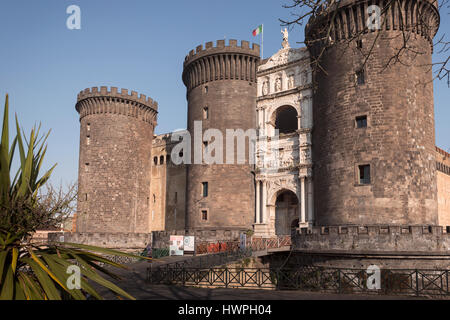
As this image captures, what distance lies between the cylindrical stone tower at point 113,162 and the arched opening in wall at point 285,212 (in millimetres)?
12874

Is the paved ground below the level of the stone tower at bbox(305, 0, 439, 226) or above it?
below

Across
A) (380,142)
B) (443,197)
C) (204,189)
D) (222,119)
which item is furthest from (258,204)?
(443,197)

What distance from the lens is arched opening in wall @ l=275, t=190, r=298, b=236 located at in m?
30.3

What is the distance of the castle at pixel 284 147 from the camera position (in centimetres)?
2323

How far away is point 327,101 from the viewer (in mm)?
25578

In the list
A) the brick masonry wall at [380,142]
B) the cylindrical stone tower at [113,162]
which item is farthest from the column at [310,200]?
the cylindrical stone tower at [113,162]

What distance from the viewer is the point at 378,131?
23.4m

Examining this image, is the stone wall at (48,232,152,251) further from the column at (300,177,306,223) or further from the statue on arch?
the statue on arch

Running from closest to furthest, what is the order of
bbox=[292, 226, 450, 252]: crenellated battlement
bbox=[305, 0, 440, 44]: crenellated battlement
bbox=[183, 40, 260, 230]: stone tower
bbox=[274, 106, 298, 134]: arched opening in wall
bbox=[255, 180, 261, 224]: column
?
bbox=[292, 226, 450, 252]: crenellated battlement, bbox=[305, 0, 440, 44]: crenellated battlement, bbox=[255, 180, 261, 224]: column, bbox=[183, 40, 260, 230]: stone tower, bbox=[274, 106, 298, 134]: arched opening in wall

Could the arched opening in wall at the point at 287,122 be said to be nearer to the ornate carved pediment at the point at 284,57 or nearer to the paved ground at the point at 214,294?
the ornate carved pediment at the point at 284,57

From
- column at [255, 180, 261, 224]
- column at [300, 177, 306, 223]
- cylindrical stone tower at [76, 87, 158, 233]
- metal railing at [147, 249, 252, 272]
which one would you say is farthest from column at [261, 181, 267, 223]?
cylindrical stone tower at [76, 87, 158, 233]

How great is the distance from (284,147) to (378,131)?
298 inches

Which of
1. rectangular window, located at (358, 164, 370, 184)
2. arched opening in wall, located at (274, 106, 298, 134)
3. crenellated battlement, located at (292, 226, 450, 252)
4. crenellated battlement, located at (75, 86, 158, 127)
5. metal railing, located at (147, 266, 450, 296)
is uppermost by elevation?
crenellated battlement, located at (75, 86, 158, 127)

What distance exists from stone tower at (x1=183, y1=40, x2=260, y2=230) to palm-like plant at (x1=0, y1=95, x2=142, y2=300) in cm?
2508
